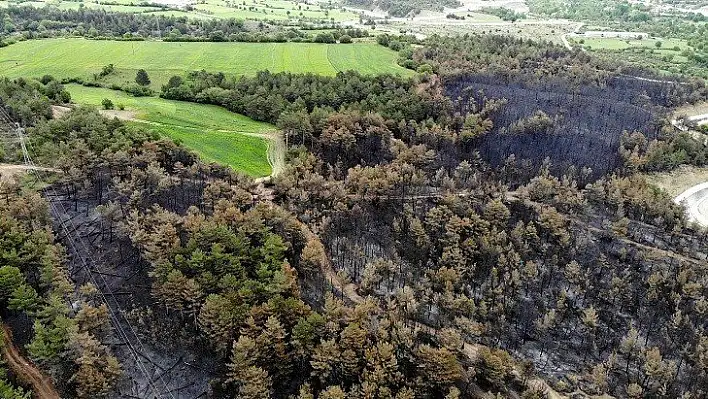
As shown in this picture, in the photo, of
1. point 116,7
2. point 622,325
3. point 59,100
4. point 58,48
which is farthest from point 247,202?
point 116,7

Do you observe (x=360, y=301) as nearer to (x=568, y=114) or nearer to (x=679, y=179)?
(x=679, y=179)

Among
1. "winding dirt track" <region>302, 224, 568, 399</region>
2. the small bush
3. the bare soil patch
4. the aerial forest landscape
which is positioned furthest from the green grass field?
"winding dirt track" <region>302, 224, 568, 399</region>

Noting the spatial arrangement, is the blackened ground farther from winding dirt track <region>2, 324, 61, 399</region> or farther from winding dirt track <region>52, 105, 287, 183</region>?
winding dirt track <region>52, 105, 287, 183</region>

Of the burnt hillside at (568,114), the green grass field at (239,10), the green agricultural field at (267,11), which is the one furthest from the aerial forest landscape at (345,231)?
the green agricultural field at (267,11)

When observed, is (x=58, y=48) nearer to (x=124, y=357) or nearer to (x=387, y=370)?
(x=124, y=357)

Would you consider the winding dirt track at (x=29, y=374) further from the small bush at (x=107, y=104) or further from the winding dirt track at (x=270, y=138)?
the small bush at (x=107, y=104)

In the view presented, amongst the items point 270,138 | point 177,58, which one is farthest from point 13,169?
point 177,58
